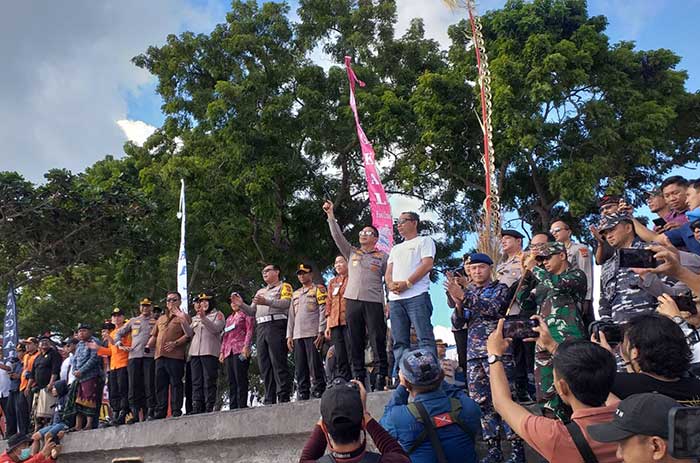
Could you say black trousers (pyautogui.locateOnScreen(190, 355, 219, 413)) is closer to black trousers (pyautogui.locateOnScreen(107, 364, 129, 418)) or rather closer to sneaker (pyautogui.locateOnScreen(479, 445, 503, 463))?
black trousers (pyautogui.locateOnScreen(107, 364, 129, 418))

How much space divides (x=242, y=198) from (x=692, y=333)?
47.7ft

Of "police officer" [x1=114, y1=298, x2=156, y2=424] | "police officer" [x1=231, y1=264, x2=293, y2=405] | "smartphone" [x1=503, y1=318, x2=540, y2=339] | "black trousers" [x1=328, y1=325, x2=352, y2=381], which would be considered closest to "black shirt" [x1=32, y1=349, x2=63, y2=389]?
"police officer" [x1=114, y1=298, x2=156, y2=424]

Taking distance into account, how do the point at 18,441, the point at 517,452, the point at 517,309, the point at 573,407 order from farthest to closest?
the point at 18,441 → the point at 517,309 → the point at 517,452 → the point at 573,407

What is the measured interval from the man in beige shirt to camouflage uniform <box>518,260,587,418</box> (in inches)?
212

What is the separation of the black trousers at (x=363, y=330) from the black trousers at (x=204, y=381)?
8.40 feet

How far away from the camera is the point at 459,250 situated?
63.5 feet

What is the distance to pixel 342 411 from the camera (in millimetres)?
3334

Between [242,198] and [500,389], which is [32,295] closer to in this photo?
[242,198]

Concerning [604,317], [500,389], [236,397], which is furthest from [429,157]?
Result: [500,389]

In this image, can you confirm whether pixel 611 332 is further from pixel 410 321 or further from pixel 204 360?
pixel 204 360

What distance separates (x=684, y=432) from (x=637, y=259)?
2304 millimetres

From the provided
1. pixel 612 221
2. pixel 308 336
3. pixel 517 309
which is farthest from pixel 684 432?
pixel 308 336

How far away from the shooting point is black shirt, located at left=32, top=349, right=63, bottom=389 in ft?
36.9

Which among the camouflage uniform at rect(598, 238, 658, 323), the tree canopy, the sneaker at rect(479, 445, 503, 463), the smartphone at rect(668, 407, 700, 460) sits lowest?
the sneaker at rect(479, 445, 503, 463)
